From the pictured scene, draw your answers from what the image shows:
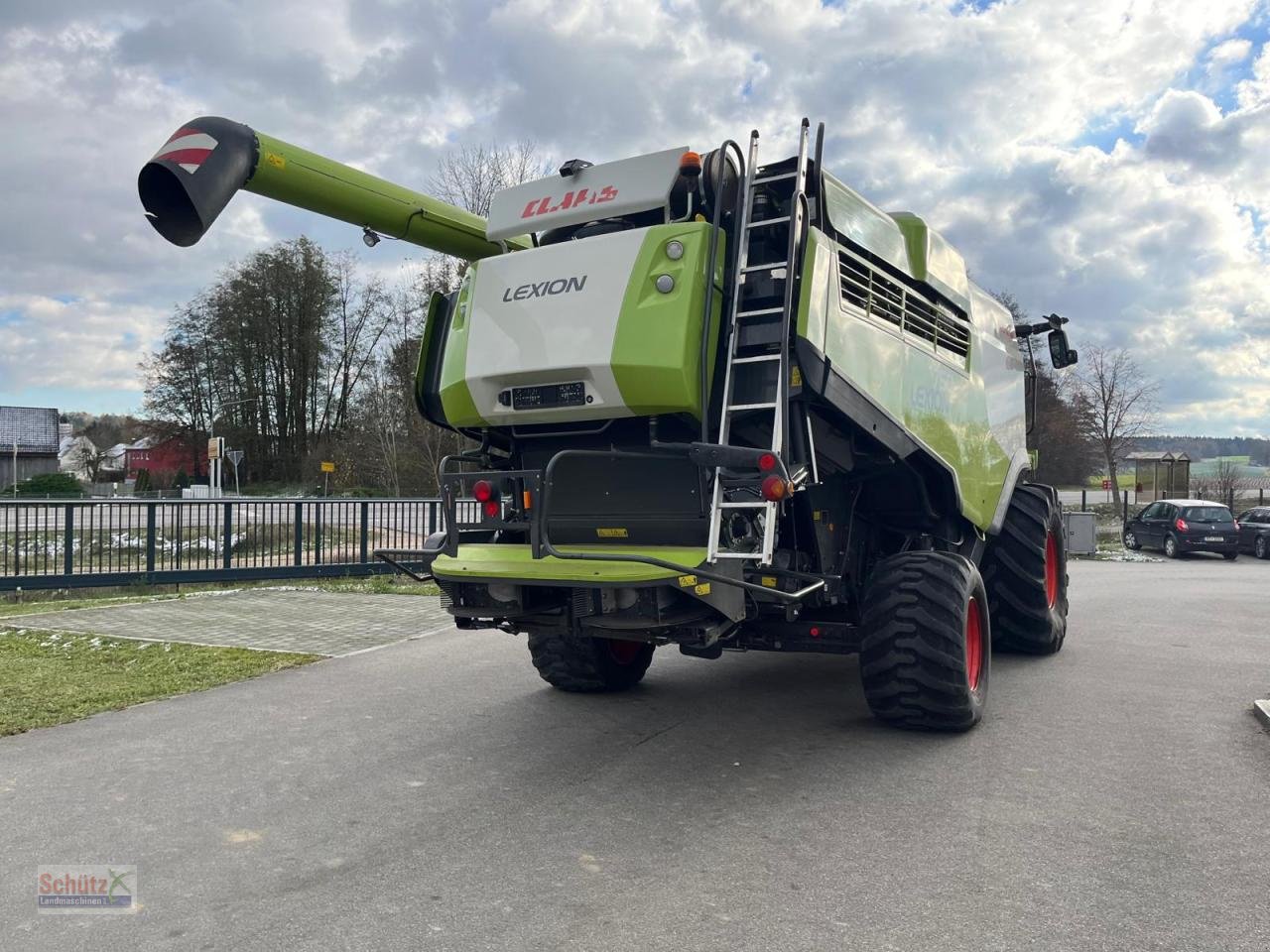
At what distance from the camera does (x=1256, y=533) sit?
77.8 feet

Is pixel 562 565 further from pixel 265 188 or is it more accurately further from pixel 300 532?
pixel 300 532

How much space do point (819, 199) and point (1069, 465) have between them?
4861cm

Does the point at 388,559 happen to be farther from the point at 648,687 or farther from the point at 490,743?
the point at 648,687

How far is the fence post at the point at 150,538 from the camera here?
13000mm

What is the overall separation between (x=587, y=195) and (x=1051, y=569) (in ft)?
19.2

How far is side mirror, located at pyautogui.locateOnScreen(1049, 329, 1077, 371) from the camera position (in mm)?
9305

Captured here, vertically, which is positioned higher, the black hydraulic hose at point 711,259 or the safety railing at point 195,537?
the black hydraulic hose at point 711,259

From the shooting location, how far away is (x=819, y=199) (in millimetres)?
4980

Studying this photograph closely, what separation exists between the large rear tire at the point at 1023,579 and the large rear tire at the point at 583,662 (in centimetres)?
338

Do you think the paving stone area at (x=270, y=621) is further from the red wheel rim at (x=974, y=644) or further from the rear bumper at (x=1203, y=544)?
the rear bumper at (x=1203, y=544)

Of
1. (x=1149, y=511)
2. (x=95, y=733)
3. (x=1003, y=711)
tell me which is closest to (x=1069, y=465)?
(x=1149, y=511)

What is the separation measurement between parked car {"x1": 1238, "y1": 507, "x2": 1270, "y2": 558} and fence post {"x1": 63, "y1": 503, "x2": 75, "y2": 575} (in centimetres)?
2563
